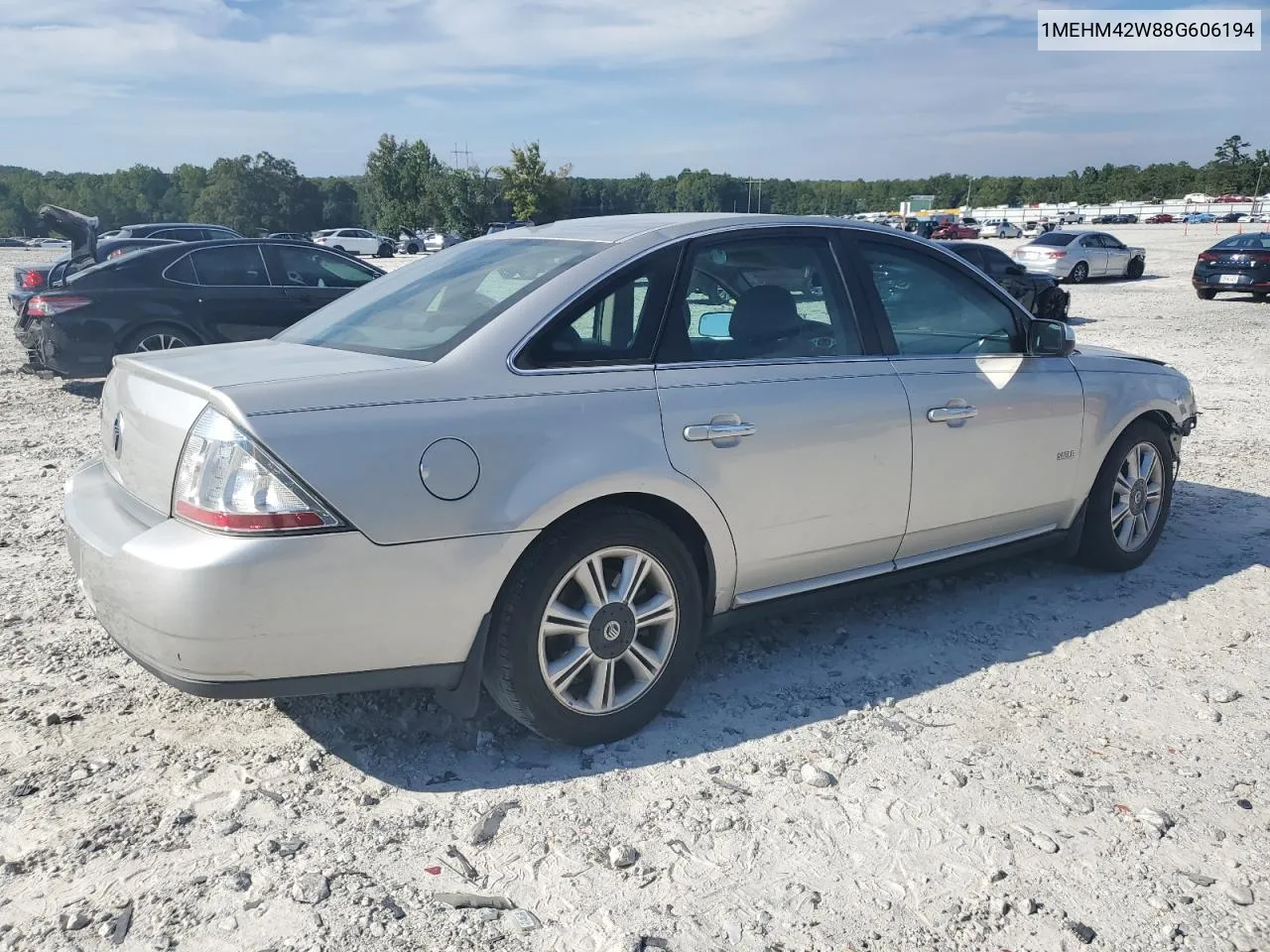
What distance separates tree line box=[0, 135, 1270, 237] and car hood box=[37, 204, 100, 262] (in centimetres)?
7243

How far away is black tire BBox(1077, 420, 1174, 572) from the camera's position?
4895 millimetres

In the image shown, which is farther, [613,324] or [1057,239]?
[1057,239]

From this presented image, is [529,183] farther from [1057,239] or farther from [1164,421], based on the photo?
[1164,421]

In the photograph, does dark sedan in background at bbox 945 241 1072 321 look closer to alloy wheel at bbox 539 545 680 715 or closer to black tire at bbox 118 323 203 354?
black tire at bbox 118 323 203 354

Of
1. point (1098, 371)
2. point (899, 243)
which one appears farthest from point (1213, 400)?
point (899, 243)

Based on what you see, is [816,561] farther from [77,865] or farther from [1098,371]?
[77,865]

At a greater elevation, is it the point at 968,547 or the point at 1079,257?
the point at 1079,257

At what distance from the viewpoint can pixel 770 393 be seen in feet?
11.8

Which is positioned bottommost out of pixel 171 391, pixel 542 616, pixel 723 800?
pixel 723 800

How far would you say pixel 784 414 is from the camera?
3607 mm

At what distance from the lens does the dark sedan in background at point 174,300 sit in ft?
32.0

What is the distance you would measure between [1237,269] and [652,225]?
22017 millimetres

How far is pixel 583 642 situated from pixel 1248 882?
195 cm

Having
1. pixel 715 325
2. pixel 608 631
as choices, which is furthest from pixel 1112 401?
pixel 608 631
